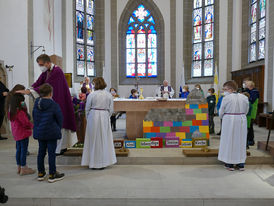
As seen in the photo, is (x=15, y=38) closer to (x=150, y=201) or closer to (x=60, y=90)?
(x=60, y=90)

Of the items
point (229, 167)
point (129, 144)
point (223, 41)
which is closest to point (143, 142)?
point (129, 144)

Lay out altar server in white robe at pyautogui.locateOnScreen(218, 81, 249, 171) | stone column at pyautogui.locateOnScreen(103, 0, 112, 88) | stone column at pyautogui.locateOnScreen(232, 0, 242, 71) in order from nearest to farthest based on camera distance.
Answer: altar server in white robe at pyautogui.locateOnScreen(218, 81, 249, 171) < stone column at pyautogui.locateOnScreen(232, 0, 242, 71) < stone column at pyautogui.locateOnScreen(103, 0, 112, 88)

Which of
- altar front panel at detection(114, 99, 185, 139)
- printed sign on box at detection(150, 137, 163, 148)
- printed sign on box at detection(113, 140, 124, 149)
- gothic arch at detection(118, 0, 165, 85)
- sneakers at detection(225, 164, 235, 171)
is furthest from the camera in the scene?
gothic arch at detection(118, 0, 165, 85)

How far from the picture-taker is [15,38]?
8500 millimetres

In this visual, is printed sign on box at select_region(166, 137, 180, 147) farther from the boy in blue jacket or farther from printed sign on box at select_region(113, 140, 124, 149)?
the boy in blue jacket

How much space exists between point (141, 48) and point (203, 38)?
3579mm

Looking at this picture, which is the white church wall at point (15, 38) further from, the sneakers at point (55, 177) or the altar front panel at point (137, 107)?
the sneakers at point (55, 177)

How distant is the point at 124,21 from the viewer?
15500 mm

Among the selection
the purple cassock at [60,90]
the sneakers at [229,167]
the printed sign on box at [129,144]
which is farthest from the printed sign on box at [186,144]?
the purple cassock at [60,90]

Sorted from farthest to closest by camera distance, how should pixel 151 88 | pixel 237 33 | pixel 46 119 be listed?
pixel 151 88 → pixel 237 33 → pixel 46 119

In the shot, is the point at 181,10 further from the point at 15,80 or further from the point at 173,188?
the point at 173,188

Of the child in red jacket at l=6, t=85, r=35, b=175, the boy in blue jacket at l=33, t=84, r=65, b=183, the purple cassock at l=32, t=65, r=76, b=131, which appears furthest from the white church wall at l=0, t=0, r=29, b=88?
A: the boy in blue jacket at l=33, t=84, r=65, b=183

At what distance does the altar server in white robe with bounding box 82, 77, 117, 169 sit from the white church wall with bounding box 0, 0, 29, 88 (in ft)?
15.5

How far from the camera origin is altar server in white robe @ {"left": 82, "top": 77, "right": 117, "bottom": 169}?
15.5ft
